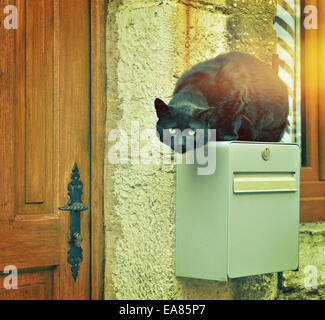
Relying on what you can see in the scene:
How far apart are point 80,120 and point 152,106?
0.96ft

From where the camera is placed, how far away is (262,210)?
1.77 m

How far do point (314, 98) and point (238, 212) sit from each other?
1.19 meters

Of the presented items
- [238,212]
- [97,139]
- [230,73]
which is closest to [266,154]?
[238,212]

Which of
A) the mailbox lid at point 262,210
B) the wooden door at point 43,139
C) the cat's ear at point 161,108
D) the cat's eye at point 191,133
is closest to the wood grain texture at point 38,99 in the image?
the wooden door at point 43,139

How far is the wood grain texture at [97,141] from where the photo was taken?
6.44ft

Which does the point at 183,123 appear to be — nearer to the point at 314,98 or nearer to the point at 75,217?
the point at 75,217

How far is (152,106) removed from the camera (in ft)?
6.12

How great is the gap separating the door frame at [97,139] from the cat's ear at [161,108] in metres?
0.30

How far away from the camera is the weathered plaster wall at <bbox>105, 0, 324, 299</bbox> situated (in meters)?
1.83

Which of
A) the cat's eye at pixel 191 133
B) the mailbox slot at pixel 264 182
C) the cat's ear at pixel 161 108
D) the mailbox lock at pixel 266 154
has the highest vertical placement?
the cat's ear at pixel 161 108

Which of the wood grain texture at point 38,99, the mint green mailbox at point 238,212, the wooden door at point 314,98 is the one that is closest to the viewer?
the mint green mailbox at point 238,212

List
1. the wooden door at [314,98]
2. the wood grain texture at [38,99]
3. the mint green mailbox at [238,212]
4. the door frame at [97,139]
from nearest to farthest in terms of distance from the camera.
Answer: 1. the mint green mailbox at [238,212]
2. the wood grain texture at [38,99]
3. the door frame at [97,139]
4. the wooden door at [314,98]

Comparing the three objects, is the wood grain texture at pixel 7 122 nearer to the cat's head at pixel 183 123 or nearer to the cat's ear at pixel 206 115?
the cat's head at pixel 183 123

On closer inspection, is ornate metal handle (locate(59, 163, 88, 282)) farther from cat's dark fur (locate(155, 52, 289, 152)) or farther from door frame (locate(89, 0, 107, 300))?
cat's dark fur (locate(155, 52, 289, 152))
